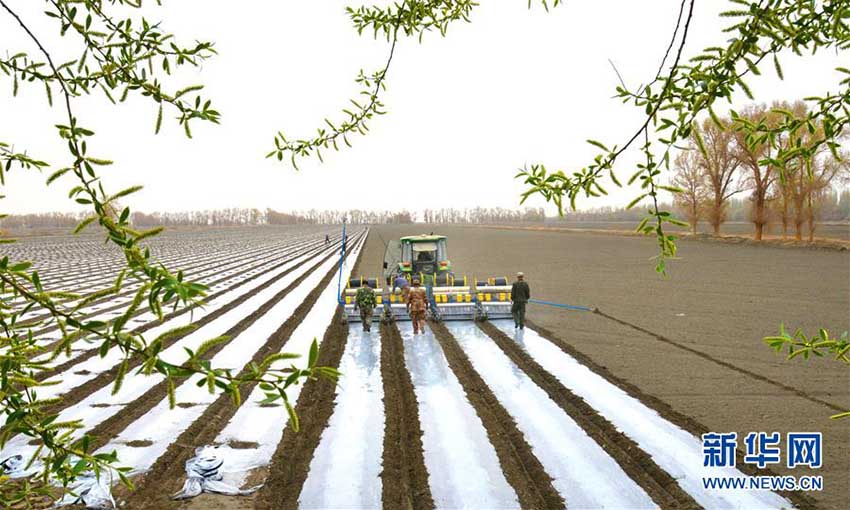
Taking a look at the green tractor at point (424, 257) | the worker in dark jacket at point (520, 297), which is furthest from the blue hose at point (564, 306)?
the worker in dark jacket at point (520, 297)

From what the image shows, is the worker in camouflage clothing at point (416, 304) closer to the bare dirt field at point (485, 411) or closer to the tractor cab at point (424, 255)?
the bare dirt field at point (485, 411)

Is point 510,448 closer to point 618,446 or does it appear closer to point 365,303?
point 618,446

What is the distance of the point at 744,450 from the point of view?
8.41m

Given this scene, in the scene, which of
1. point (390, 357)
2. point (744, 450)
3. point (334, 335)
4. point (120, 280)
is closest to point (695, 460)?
point (744, 450)

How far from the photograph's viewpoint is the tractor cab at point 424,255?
74.2ft

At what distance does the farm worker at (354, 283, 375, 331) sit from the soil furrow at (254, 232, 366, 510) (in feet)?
16.1

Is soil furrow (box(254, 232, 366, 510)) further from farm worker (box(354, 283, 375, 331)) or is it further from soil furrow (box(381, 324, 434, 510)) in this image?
farm worker (box(354, 283, 375, 331))

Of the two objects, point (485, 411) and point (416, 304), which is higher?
point (416, 304)

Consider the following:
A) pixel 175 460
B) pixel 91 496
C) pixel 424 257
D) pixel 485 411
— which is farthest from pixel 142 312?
pixel 424 257

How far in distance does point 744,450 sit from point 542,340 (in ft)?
25.1

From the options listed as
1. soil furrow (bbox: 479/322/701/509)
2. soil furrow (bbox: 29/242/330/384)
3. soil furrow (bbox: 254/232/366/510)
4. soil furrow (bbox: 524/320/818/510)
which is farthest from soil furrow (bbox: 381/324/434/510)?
soil furrow (bbox: 524/320/818/510)

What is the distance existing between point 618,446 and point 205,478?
6.08 m

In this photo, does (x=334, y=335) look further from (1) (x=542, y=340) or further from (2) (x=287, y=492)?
(2) (x=287, y=492)

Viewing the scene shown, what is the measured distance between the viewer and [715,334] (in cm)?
1633
